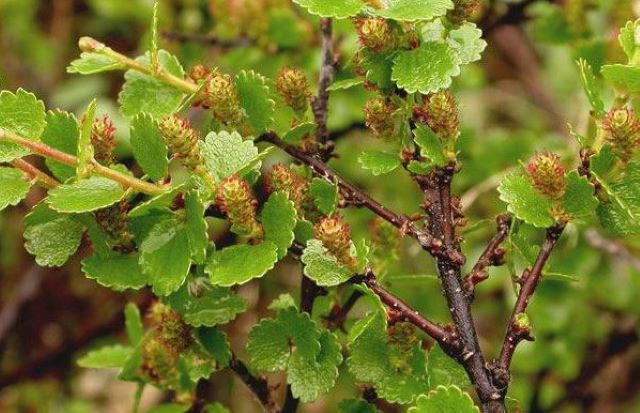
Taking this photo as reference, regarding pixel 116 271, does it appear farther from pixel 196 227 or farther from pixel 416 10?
pixel 416 10

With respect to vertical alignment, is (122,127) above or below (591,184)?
below

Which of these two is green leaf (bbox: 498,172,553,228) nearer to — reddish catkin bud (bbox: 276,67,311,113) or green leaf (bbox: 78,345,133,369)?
reddish catkin bud (bbox: 276,67,311,113)

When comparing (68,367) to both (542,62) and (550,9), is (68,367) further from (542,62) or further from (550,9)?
(542,62)

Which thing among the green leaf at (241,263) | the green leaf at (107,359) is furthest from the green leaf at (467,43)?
the green leaf at (107,359)

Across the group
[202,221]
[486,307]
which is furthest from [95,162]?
[486,307]

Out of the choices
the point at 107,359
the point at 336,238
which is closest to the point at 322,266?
the point at 336,238

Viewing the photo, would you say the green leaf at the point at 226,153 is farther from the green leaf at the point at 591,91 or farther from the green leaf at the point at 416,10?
the green leaf at the point at 591,91
